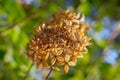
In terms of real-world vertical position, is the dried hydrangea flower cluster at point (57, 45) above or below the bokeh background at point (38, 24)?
below

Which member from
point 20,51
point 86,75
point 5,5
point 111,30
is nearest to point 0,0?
point 5,5

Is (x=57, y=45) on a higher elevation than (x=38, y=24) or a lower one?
lower

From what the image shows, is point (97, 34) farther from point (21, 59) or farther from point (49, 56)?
point (49, 56)

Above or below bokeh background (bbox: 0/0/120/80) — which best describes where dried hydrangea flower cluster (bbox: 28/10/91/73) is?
below

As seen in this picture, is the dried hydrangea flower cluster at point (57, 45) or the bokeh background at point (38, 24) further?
the bokeh background at point (38, 24)

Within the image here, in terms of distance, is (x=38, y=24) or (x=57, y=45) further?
(x=38, y=24)
